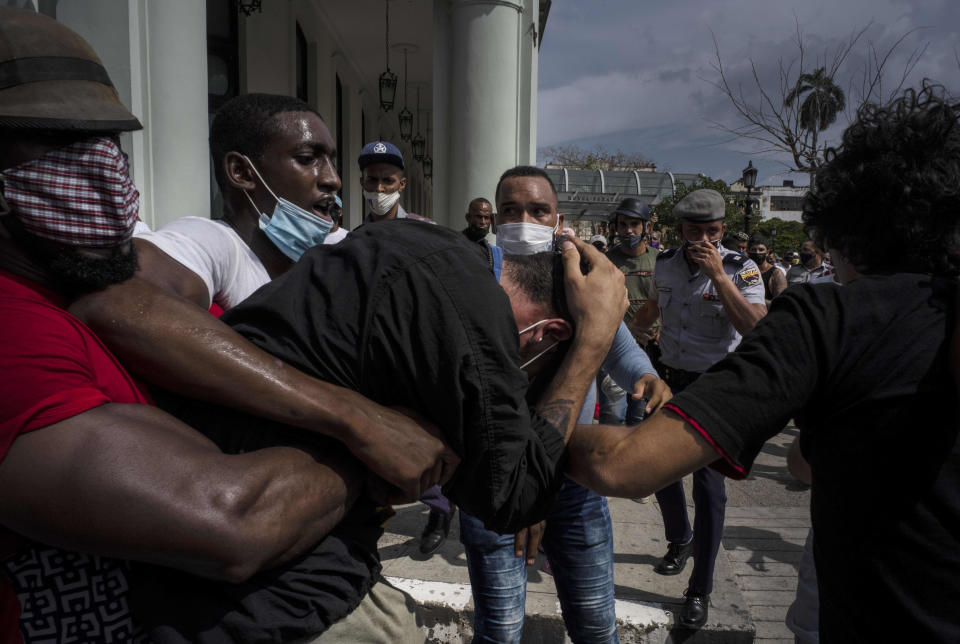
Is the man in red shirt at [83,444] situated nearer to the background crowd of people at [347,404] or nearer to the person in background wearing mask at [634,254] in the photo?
the background crowd of people at [347,404]

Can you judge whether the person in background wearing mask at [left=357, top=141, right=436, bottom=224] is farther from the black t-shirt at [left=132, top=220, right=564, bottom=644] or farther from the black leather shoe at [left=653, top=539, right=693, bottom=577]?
the black t-shirt at [left=132, top=220, right=564, bottom=644]

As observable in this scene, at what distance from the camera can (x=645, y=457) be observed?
1.38 m

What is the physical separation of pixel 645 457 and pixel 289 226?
1.34 m

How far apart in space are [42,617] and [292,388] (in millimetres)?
534

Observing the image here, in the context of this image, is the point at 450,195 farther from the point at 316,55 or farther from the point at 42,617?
the point at 42,617

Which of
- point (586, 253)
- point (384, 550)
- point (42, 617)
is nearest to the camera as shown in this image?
point (42, 617)

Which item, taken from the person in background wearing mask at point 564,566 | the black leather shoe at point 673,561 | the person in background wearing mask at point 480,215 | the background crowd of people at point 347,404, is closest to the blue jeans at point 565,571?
the person in background wearing mask at point 564,566

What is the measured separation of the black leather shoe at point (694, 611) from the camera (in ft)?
10.3

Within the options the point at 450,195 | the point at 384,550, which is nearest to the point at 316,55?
the point at 450,195

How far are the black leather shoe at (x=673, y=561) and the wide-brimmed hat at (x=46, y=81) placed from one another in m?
3.55

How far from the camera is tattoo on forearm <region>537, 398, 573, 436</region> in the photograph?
61.1 inches

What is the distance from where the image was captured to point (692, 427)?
133 cm

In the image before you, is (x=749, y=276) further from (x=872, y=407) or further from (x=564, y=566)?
(x=872, y=407)

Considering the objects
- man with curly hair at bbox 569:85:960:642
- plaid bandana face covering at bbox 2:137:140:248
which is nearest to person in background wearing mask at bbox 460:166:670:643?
man with curly hair at bbox 569:85:960:642
